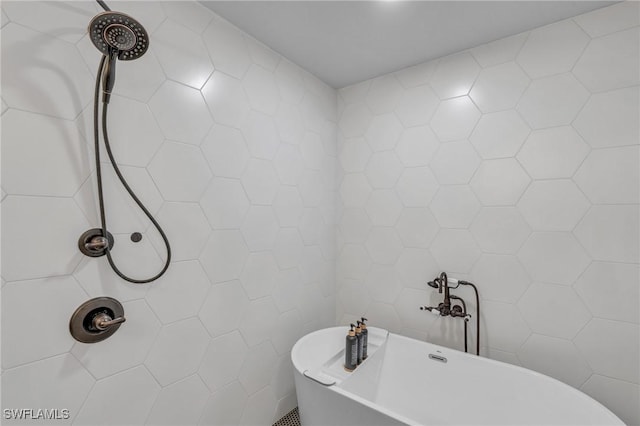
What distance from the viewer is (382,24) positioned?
1.52 meters

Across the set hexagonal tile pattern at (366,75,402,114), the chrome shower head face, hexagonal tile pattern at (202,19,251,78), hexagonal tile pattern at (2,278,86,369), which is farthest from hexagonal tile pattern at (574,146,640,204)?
hexagonal tile pattern at (2,278,86,369)

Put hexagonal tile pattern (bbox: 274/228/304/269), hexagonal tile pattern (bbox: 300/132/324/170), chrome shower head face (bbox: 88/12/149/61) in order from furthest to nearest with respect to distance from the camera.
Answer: hexagonal tile pattern (bbox: 300/132/324/170) < hexagonal tile pattern (bbox: 274/228/304/269) < chrome shower head face (bbox: 88/12/149/61)

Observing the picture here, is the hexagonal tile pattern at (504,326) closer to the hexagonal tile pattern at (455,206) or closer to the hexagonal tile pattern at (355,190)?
the hexagonal tile pattern at (455,206)

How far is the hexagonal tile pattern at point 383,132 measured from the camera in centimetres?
199

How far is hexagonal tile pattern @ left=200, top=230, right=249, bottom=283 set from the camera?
1.38m

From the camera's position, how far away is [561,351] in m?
1.46

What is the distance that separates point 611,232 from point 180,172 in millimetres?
2085

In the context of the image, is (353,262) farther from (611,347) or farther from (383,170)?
(611,347)

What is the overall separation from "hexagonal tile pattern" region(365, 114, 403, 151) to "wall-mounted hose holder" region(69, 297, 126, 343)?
1.78 m

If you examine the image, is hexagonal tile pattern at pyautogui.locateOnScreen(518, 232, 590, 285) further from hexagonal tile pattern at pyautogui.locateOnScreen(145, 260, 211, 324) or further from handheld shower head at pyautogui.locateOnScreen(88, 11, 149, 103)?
handheld shower head at pyautogui.locateOnScreen(88, 11, 149, 103)

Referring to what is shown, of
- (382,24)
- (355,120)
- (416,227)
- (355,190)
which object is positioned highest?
(382,24)

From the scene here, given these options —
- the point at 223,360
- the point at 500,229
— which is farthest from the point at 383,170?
the point at 223,360

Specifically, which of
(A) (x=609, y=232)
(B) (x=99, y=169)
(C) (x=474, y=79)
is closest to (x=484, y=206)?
(A) (x=609, y=232)

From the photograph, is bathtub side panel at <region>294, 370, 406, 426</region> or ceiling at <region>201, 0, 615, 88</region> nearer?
bathtub side panel at <region>294, 370, 406, 426</region>
